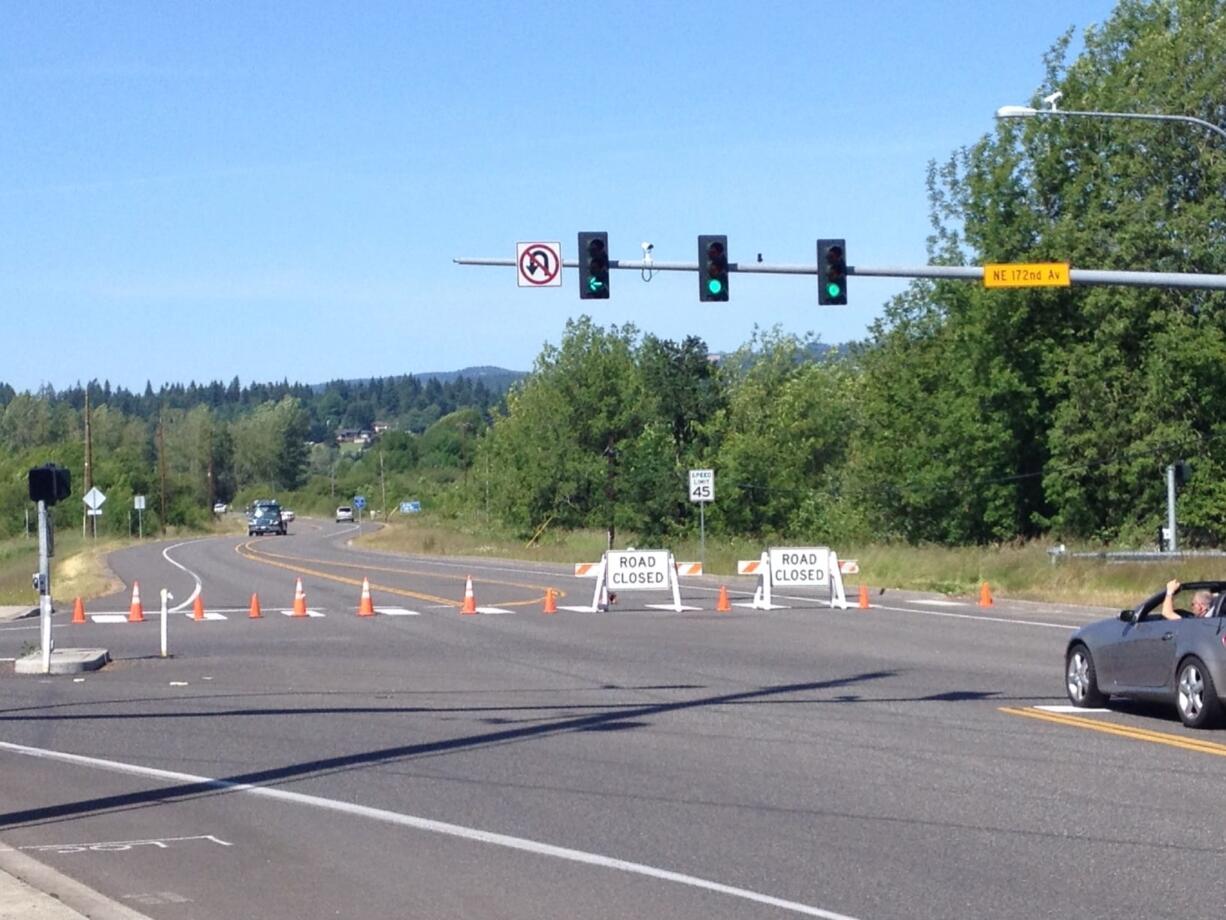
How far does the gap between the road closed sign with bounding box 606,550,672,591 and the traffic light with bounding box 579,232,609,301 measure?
11172mm

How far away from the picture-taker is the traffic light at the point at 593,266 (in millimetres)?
24703

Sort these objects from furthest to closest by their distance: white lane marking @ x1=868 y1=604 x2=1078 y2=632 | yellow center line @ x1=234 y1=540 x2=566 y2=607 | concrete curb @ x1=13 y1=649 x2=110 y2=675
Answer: yellow center line @ x1=234 y1=540 x2=566 y2=607 → white lane marking @ x1=868 y1=604 x2=1078 y2=632 → concrete curb @ x1=13 y1=649 x2=110 y2=675

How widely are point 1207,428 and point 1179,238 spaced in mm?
6559

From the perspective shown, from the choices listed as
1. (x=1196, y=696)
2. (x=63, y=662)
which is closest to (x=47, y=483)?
(x=63, y=662)

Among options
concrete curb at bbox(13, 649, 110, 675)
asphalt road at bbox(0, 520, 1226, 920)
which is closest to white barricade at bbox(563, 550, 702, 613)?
asphalt road at bbox(0, 520, 1226, 920)

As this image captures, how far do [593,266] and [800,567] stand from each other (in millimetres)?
12028

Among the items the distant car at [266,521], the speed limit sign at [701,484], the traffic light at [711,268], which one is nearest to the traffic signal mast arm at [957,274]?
the traffic light at [711,268]

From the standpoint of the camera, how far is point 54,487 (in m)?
21.2

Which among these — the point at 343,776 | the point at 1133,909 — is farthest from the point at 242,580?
the point at 1133,909

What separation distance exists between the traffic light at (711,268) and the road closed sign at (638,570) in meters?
11.1

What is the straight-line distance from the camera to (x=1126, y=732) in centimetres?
1510

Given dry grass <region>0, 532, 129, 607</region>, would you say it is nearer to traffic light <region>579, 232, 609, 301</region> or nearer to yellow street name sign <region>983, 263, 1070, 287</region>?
traffic light <region>579, 232, 609, 301</region>

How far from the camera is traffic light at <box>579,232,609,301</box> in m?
24.7

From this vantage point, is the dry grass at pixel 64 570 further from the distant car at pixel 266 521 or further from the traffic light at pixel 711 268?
the traffic light at pixel 711 268
